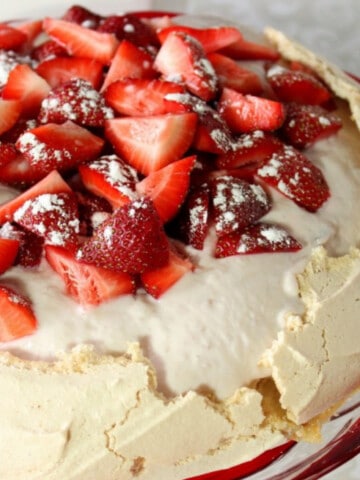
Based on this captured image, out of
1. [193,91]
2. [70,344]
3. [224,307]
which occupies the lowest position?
[70,344]

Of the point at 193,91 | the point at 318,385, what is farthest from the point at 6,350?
the point at 193,91

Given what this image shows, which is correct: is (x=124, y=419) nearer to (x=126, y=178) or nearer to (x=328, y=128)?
(x=126, y=178)

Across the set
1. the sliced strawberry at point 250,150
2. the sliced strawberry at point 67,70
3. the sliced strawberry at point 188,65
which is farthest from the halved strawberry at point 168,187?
the sliced strawberry at point 67,70

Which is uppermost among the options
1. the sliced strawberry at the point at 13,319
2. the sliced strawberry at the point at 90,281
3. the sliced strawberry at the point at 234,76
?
the sliced strawberry at the point at 234,76

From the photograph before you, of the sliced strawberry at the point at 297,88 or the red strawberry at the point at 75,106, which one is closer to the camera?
the red strawberry at the point at 75,106

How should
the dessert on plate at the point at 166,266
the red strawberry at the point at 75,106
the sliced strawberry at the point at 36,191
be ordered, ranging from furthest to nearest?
1. the red strawberry at the point at 75,106
2. the sliced strawberry at the point at 36,191
3. the dessert on plate at the point at 166,266

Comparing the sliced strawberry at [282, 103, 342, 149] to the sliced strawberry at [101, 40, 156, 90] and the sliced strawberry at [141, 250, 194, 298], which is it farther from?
the sliced strawberry at [141, 250, 194, 298]

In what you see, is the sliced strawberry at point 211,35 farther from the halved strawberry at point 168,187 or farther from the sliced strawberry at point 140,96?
the halved strawberry at point 168,187
